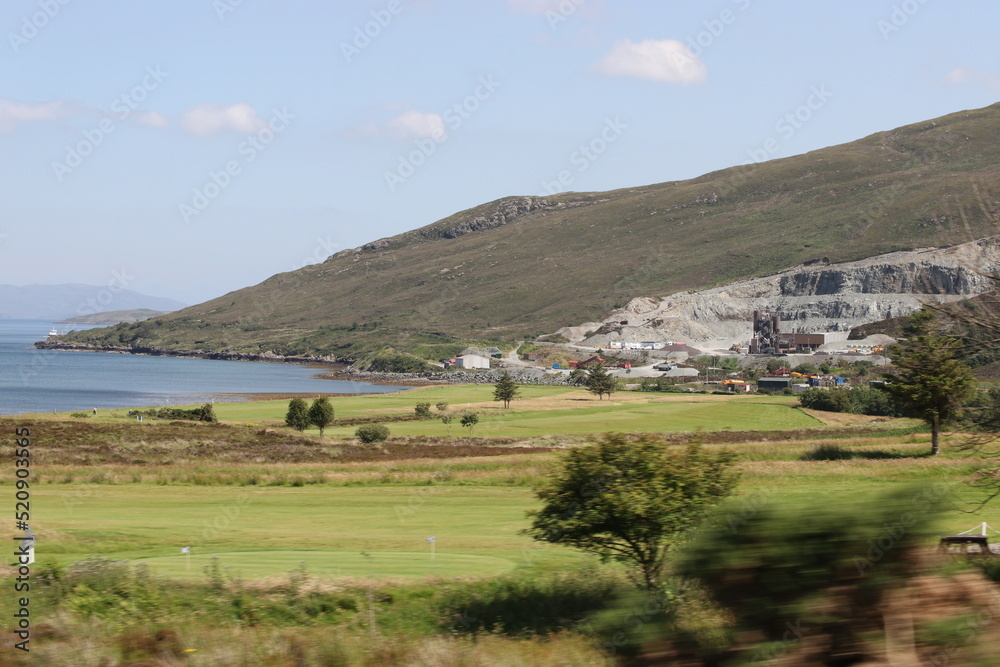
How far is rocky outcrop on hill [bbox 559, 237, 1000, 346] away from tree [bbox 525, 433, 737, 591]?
148771 millimetres

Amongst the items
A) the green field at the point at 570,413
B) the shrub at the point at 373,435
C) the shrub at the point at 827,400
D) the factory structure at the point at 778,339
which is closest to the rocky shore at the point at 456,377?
the green field at the point at 570,413

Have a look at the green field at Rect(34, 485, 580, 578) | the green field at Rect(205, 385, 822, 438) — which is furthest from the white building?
the green field at Rect(34, 485, 580, 578)

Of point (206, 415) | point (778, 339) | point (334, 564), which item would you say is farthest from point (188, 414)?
point (778, 339)

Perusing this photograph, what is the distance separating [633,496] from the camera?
11930mm

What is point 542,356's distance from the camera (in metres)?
157

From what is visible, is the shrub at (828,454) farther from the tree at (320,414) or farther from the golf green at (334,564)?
the tree at (320,414)

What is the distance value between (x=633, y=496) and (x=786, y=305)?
168 m

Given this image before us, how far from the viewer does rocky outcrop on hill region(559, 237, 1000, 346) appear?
15825cm

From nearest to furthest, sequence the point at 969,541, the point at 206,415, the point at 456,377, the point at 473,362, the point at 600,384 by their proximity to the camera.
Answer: the point at 969,541, the point at 206,415, the point at 600,384, the point at 456,377, the point at 473,362

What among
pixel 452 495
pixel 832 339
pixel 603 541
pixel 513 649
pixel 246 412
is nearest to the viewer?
pixel 513 649

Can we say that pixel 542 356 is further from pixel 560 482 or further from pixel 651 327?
pixel 560 482

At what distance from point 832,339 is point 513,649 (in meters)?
153

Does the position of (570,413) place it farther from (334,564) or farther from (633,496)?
(633,496)

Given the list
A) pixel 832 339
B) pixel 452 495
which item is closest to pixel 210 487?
pixel 452 495
